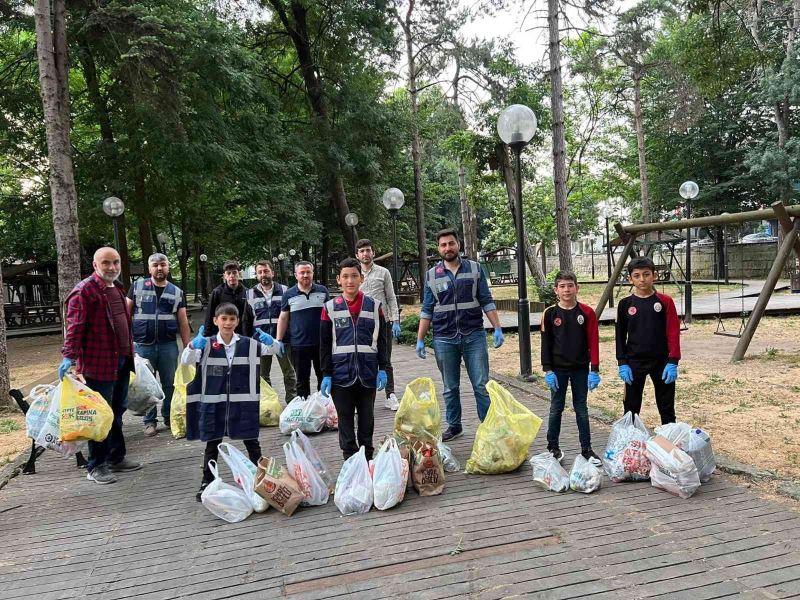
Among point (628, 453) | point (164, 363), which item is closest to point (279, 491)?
point (628, 453)

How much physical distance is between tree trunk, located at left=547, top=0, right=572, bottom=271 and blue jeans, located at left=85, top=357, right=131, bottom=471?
962 centimetres

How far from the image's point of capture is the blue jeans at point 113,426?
4727mm

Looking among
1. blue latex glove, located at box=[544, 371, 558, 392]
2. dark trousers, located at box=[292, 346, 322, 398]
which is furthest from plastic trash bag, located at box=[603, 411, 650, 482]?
dark trousers, located at box=[292, 346, 322, 398]

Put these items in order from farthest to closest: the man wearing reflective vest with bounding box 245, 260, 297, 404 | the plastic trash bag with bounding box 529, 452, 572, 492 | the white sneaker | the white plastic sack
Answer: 1. the man wearing reflective vest with bounding box 245, 260, 297, 404
2. the white sneaker
3. the plastic trash bag with bounding box 529, 452, 572, 492
4. the white plastic sack

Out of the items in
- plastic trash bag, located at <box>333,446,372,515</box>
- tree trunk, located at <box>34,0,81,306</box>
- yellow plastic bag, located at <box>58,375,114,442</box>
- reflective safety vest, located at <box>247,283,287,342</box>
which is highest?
tree trunk, located at <box>34,0,81,306</box>

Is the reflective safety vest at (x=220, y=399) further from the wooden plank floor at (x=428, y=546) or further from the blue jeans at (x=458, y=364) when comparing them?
the blue jeans at (x=458, y=364)

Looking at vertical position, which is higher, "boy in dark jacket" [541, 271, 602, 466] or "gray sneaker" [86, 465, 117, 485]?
"boy in dark jacket" [541, 271, 602, 466]

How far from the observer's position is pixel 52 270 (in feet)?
99.2

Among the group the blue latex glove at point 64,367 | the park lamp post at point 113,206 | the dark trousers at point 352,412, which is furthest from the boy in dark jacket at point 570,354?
the park lamp post at point 113,206

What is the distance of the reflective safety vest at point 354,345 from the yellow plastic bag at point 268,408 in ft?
6.76

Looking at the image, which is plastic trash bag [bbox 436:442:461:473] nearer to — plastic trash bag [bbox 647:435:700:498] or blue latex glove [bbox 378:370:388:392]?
blue latex glove [bbox 378:370:388:392]

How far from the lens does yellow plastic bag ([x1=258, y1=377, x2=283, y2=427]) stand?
19.8ft

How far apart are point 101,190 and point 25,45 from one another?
429cm

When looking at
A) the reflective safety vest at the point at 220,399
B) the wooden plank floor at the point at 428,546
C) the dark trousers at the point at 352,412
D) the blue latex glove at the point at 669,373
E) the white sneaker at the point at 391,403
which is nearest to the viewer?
the wooden plank floor at the point at 428,546
